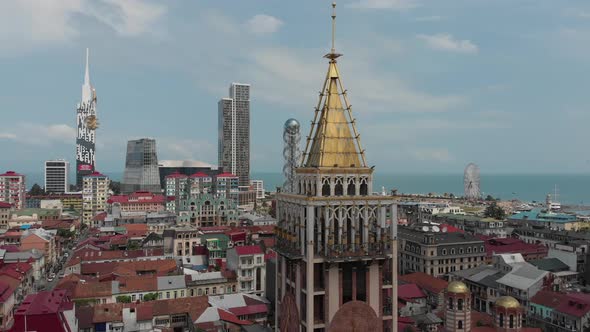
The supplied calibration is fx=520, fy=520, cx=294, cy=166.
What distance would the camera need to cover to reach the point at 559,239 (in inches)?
3634

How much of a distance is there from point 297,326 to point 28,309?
75.0 feet

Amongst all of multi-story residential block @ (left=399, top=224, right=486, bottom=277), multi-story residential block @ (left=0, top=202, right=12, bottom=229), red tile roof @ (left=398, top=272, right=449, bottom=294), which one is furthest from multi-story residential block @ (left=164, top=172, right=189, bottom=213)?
red tile roof @ (left=398, top=272, right=449, bottom=294)

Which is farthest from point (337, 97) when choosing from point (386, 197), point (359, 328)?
point (359, 328)

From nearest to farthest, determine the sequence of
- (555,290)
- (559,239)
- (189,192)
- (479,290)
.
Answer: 1. (555,290)
2. (479,290)
3. (559,239)
4. (189,192)

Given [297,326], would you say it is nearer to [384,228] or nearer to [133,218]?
[384,228]

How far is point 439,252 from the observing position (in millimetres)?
77062

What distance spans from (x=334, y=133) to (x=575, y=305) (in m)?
42.3

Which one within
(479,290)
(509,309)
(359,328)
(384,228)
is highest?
(384,228)

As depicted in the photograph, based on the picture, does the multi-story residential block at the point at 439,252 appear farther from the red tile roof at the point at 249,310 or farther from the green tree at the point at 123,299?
the green tree at the point at 123,299

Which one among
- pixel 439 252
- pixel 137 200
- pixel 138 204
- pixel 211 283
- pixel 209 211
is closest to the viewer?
pixel 211 283

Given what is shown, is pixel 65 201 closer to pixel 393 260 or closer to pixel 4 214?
pixel 4 214

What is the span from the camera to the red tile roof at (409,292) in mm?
59188

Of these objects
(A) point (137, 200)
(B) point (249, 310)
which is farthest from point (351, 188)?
(A) point (137, 200)

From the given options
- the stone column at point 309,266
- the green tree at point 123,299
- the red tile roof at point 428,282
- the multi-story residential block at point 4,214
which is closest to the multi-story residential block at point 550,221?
the red tile roof at point 428,282
